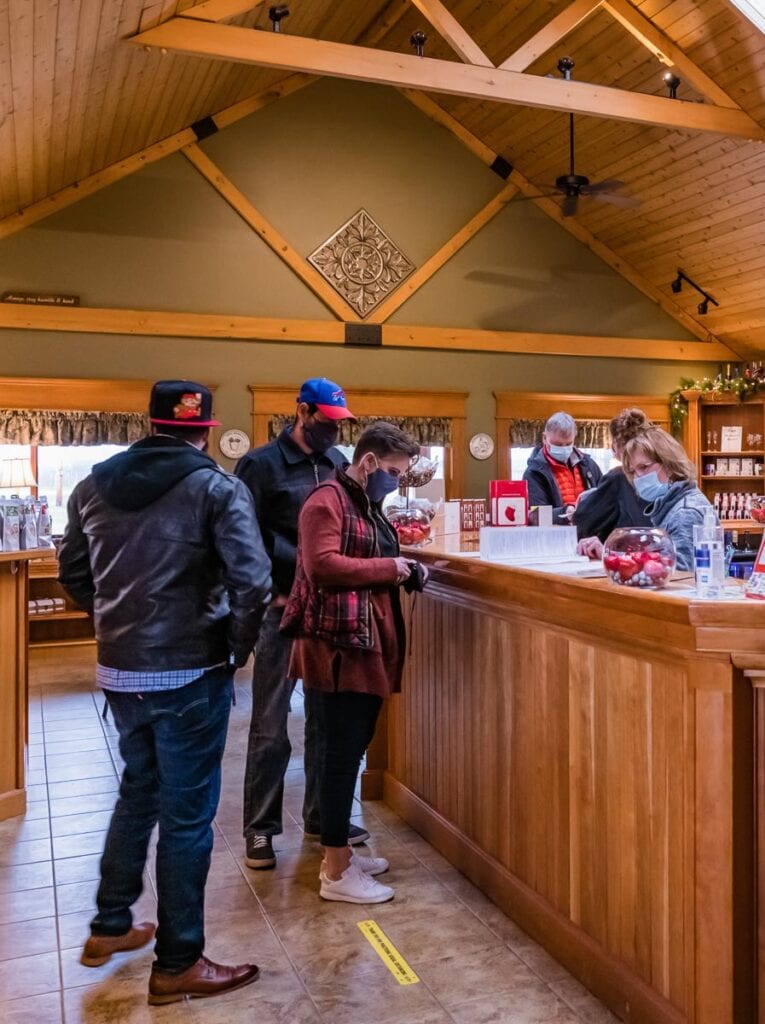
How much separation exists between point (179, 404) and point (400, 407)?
20.9 feet

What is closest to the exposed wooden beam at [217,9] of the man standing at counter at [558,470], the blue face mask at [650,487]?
the man standing at counter at [558,470]

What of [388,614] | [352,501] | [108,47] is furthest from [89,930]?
[108,47]

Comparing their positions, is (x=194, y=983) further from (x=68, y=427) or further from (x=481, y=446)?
(x=481, y=446)

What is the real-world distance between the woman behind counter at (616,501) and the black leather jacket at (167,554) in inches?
69.1

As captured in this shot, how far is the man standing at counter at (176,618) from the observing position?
2.14 m

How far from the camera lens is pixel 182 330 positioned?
779 centimetres

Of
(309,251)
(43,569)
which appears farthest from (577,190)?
(43,569)

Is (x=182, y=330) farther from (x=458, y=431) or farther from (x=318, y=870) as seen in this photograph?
(x=318, y=870)

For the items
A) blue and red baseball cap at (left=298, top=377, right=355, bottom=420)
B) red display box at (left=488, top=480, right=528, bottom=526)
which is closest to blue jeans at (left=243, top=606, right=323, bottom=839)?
blue and red baseball cap at (left=298, top=377, right=355, bottom=420)

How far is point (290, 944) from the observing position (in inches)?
98.8

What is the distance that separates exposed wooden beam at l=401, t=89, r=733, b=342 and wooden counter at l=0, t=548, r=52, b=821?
6609 mm

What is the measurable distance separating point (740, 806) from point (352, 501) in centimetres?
128

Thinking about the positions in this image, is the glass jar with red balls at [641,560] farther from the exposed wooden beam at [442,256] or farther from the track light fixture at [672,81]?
the exposed wooden beam at [442,256]

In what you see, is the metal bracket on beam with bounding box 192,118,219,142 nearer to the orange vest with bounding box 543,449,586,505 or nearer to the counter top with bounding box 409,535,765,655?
the orange vest with bounding box 543,449,586,505
